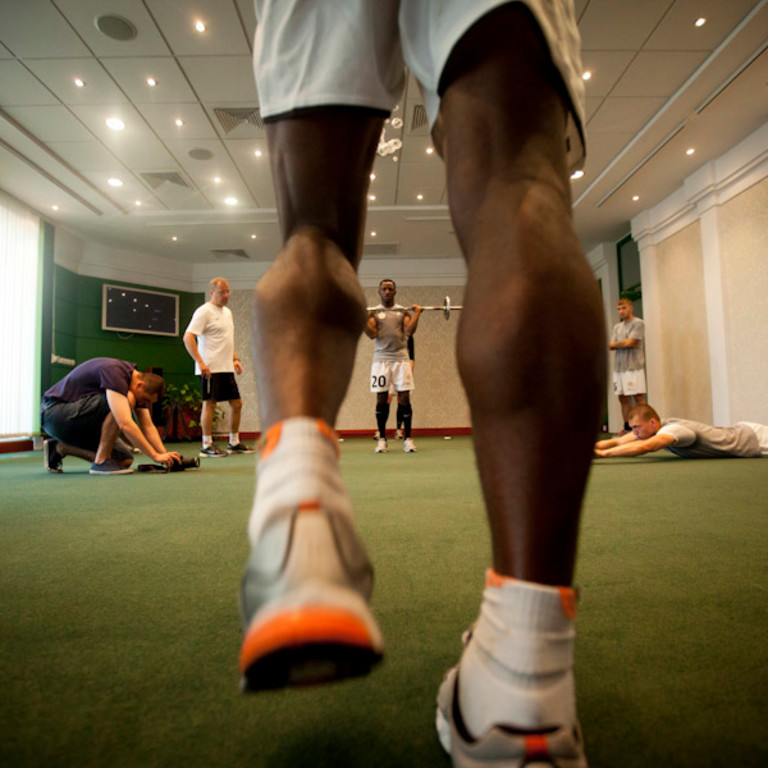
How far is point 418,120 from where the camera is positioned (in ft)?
16.7

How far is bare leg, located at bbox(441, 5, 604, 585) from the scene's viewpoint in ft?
1.24

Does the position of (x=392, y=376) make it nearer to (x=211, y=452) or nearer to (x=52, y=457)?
(x=211, y=452)

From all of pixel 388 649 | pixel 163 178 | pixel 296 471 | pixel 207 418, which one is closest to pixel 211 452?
pixel 207 418

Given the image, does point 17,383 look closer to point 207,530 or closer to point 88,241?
point 88,241

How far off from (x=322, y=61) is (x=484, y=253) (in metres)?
0.25

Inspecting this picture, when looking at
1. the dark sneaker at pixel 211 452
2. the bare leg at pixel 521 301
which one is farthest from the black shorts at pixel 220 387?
the bare leg at pixel 521 301

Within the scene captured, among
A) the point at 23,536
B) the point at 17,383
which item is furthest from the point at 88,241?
the point at 23,536

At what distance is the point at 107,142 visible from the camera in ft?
17.8

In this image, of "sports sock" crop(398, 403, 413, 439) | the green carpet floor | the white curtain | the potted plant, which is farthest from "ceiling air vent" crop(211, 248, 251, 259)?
the green carpet floor

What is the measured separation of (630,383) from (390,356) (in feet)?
10.6

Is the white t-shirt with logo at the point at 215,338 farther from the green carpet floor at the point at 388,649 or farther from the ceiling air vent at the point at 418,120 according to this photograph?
the green carpet floor at the point at 388,649

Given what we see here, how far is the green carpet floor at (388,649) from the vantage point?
41 centimetres

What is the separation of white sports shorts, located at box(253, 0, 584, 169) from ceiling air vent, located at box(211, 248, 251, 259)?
8.57 m

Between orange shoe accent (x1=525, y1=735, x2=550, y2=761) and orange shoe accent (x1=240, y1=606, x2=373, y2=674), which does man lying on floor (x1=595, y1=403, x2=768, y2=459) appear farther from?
orange shoe accent (x1=240, y1=606, x2=373, y2=674)
